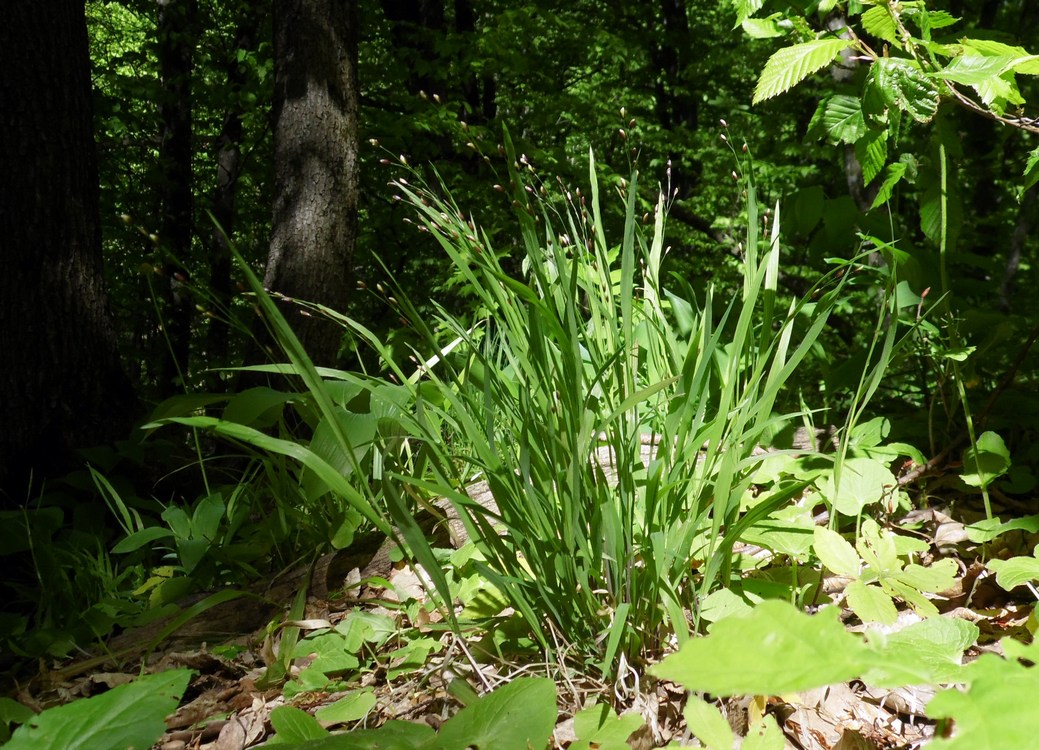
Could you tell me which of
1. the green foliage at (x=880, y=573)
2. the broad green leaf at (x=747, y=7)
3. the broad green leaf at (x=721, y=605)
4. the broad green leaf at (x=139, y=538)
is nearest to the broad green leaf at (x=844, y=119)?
the broad green leaf at (x=747, y=7)

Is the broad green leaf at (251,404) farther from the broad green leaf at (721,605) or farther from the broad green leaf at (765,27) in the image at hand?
the broad green leaf at (765,27)

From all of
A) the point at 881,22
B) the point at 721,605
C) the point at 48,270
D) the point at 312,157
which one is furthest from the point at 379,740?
the point at 312,157

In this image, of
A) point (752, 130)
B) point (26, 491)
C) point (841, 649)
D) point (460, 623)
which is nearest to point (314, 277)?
point (26, 491)

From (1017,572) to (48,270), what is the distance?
9.88 ft

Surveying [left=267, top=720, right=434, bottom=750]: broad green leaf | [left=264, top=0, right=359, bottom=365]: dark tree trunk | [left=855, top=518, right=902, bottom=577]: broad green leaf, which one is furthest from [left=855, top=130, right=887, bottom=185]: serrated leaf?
[left=264, top=0, right=359, bottom=365]: dark tree trunk

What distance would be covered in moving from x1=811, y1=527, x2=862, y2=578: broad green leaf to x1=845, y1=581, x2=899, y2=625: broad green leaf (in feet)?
0.10

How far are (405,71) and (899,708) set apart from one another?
5.54 m

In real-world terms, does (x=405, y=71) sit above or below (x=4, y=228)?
above

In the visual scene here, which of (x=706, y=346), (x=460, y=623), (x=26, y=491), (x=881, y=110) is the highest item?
(x=881, y=110)

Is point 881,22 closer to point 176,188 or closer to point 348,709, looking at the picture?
point 348,709

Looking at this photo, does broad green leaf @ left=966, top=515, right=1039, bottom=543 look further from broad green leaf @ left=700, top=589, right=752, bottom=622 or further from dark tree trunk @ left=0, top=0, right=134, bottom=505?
dark tree trunk @ left=0, top=0, right=134, bottom=505

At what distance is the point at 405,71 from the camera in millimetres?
5621

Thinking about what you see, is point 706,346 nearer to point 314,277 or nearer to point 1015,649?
point 1015,649

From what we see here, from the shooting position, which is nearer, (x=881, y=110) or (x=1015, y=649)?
(x=1015, y=649)
